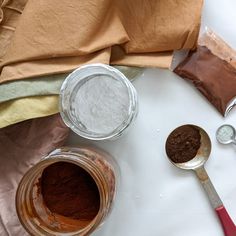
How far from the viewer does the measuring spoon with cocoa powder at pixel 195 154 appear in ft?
2.15

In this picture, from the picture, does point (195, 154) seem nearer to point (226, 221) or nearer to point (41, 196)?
point (226, 221)

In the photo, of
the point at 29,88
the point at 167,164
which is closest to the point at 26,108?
the point at 29,88

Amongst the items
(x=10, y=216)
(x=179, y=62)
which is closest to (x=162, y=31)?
(x=179, y=62)

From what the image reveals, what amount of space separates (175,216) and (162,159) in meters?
0.07

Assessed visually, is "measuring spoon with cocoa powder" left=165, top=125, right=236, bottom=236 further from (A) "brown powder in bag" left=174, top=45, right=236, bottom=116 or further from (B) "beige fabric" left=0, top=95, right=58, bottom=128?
(B) "beige fabric" left=0, top=95, right=58, bottom=128

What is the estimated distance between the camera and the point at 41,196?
25.6 inches

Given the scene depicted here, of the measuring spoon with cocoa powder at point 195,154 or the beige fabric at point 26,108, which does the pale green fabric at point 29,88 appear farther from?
the measuring spoon with cocoa powder at point 195,154

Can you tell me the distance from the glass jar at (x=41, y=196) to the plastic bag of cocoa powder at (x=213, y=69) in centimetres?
14

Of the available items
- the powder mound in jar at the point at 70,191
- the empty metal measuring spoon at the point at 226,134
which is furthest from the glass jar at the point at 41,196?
the empty metal measuring spoon at the point at 226,134

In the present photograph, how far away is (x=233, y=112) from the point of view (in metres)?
0.66

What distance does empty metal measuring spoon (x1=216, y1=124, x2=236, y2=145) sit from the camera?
65cm

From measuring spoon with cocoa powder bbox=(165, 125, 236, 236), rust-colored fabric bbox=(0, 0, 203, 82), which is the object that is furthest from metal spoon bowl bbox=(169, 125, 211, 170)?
rust-colored fabric bbox=(0, 0, 203, 82)

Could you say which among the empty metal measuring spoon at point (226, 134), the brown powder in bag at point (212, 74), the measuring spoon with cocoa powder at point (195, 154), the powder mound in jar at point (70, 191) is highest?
the brown powder in bag at point (212, 74)

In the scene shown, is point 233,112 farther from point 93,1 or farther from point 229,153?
point 93,1
